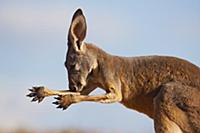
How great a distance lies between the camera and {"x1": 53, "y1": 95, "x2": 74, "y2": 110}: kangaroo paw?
10.8 m

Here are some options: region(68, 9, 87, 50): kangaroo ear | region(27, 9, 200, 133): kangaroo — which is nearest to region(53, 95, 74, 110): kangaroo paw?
region(27, 9, 200, 133): kangaroo

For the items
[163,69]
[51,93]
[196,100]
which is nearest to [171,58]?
[163,69]

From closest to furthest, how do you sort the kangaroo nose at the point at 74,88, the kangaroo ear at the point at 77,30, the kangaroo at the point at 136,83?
1. the kangaroo at the point at 136,83
2. the kangaroo nose at the point at 74,88
3. the kangaroo ear at the point at 77,30

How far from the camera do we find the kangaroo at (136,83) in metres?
10.4

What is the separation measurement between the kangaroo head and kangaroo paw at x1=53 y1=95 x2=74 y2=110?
0.50 m

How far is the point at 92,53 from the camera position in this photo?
11.7 m

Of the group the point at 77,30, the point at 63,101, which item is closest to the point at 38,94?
the point at 63,101

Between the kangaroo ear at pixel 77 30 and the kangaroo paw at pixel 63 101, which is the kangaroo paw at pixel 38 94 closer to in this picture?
the kangaroo paw at pixel 63 101

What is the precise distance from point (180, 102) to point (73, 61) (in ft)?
6.85

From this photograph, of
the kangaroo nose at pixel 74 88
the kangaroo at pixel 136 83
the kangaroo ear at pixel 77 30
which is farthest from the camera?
the kangaroo ear at pixel 77 30

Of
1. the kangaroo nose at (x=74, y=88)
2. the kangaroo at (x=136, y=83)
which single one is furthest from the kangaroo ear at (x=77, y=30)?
the kangaroo nose at (x=74, y=88)

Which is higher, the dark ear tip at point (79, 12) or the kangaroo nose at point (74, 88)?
the dark ear tip at point (79, 12)

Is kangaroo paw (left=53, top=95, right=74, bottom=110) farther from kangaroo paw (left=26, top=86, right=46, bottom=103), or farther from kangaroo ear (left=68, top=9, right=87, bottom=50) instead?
kangaroo ear (left=68, top=9, right=87, bottom=50)

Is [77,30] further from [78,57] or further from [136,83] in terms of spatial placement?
[136,83]
